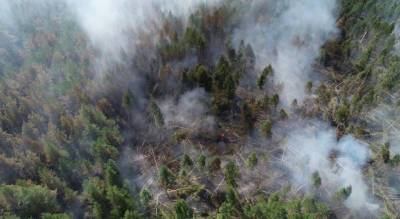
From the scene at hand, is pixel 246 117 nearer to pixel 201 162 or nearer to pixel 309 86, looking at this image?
pixel 201 162

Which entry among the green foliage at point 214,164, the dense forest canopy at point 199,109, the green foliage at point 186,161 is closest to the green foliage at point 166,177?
the dense forest canopy at point 199,109

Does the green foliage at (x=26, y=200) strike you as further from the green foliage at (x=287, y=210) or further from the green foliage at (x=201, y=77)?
the green foliage at (x=201, y=77)

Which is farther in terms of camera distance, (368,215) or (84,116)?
(84,116)

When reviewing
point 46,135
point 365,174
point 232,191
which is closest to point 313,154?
point 365,174

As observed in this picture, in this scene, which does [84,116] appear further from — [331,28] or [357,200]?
[331,28]

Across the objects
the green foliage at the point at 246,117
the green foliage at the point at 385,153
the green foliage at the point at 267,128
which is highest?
the green foliage at the point at 246,117

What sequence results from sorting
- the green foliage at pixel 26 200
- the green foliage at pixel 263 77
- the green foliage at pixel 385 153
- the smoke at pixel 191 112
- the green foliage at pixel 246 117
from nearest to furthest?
the green foliage at pixel 26 200
the green foliage at pixel 385 153
the green foliage at pixel 246 117
the smoke at pixel 191 112
the green foliage at pixel 263 77

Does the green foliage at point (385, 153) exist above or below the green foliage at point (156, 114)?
below
